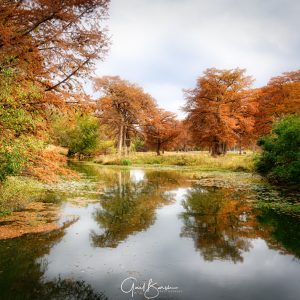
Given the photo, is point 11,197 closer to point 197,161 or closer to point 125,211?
point 125,211

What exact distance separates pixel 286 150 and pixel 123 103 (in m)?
31.6

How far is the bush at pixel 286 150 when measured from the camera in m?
17.0

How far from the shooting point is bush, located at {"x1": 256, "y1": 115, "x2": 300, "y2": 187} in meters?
17.0

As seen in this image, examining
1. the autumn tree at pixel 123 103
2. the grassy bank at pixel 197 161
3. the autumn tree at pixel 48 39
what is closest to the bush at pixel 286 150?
the grassy bank at pixel 197 161

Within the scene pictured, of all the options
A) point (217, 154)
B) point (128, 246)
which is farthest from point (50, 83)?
point (217, 154)

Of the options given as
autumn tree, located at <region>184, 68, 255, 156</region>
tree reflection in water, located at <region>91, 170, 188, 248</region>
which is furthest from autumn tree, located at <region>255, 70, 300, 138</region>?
tree reflection in water, located at <region>91, 170, 188, 248</region>

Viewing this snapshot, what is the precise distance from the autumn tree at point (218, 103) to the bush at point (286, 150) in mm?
17541

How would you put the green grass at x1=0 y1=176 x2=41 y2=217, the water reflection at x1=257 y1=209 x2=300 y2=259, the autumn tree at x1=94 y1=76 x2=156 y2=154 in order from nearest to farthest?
Result: the water reflection at x1=257 y1=209 x2=300 y2=259
the green grass at x1=0 y1=176 x2=41 y2=217
the autumn tree at x1=94 y1=76 x2=156 y2=154

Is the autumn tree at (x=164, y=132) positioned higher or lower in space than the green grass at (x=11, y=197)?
higher

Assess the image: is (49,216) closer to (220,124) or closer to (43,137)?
(43,137)

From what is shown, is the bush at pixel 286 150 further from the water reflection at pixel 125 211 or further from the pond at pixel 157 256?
the water reflection at pixel 125 211

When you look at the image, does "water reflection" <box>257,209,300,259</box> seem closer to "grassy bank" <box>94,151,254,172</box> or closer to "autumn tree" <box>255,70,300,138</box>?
"grassy bank" <box>94,151,254,172</box>
